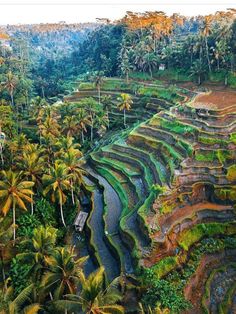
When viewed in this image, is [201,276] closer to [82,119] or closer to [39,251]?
[39,251]

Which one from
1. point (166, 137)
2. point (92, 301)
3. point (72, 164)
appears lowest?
point (92, 301)

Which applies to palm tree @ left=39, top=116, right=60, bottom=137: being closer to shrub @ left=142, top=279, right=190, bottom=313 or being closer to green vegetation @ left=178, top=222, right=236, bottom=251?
green vegetation @ left=178, top=222, right=236, bottom=251

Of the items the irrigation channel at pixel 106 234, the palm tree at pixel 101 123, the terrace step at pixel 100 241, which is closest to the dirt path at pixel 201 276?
the irrigation channel at pixel 106 234

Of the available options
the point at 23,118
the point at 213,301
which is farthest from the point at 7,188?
the point at 23,118

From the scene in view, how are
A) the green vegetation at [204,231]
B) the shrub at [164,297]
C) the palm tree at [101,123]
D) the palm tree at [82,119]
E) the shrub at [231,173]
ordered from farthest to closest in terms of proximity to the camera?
the palm tree at [101,123], the palm tree at [82,119], the shrub at [231,173], the green vegetation at [204,231], the shrub at [164,297]

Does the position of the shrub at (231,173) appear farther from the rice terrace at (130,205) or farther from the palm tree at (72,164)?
the palm tree at (72,164)

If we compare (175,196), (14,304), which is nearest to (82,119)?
(175,196)
